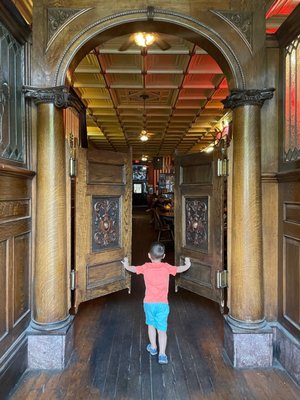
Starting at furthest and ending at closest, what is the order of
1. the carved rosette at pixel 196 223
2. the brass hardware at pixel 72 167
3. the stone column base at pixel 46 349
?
the carved rosette at pixel 196 223 → the brass hardware at pixel 72 167 → the stone column base at pixel 46 349

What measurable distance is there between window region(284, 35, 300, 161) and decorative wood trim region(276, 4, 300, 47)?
0.04 m

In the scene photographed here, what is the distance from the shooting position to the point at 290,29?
6.64ft

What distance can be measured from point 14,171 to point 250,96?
1.67 metres

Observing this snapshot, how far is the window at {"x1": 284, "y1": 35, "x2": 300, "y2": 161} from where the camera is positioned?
2.03m

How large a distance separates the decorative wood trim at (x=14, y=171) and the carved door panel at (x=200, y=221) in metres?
1.46

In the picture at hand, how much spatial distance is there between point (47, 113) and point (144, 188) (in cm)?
1680

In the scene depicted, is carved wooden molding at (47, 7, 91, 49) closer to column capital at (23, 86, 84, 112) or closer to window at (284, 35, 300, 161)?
column capital at (23, 86, 84, 112)

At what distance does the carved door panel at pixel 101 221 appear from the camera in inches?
97.3

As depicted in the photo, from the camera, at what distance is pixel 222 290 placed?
242cm

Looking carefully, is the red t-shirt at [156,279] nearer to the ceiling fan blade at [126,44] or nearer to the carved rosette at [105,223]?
the carved rosette at [105,223]

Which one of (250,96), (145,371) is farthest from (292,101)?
(145,371)

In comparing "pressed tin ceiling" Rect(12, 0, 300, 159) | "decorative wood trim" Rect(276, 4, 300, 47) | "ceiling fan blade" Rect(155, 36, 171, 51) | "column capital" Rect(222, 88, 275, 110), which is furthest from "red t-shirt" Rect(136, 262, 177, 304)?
"pressed tin ceiling" Rect(12, 0, 300, 159)

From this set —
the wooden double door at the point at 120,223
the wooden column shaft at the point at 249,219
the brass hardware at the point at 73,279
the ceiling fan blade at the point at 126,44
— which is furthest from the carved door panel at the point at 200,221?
the ceiling fan blade at the point at 126,44

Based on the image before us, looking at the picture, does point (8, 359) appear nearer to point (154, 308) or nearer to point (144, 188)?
point (154, 308)
